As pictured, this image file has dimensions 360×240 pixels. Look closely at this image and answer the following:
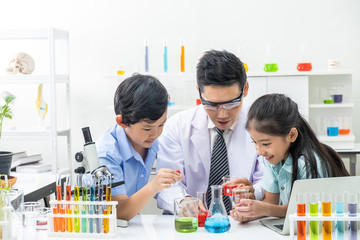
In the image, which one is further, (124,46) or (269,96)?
(124,46)

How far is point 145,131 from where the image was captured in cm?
186

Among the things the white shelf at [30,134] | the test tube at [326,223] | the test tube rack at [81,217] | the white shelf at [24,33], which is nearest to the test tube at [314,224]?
the test tube at [326,223]

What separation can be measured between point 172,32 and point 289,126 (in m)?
2.60

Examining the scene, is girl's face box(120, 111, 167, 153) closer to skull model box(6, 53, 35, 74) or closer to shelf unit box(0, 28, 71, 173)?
shelf unit box(0, 28, 71, 173)

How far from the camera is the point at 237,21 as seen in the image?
4223 millimetres

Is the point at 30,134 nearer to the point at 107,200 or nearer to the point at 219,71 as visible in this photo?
the point at 219,71

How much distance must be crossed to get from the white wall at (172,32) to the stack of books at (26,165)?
2.14ft

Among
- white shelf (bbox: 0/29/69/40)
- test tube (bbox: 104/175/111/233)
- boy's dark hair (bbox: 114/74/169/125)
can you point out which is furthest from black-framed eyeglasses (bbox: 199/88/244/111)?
white shelf (bbox: 0/29/69/40)

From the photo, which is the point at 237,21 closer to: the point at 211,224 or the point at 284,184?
the point at 284,184

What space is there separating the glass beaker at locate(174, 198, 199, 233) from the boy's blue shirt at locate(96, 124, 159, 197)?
287mm

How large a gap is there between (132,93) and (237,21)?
8.51ft

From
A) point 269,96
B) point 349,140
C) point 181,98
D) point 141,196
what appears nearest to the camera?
point 141,196

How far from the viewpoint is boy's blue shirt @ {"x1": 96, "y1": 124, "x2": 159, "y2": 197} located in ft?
Answer: 6.09

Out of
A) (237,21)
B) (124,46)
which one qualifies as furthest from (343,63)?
(124,46)
